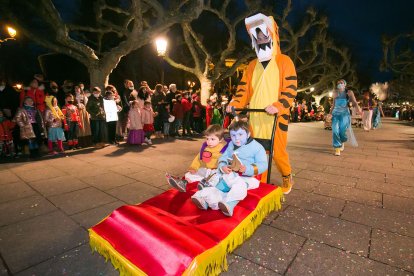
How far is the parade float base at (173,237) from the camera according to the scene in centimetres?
194

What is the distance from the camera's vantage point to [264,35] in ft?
11.9

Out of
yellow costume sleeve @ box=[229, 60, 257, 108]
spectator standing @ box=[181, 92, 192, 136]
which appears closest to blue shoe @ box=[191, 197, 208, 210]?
yellow costume sleeve @ box=[229, 60, 257, 108]

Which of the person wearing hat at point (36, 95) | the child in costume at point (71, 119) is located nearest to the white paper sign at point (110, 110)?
the child in costume at point (71, 119)

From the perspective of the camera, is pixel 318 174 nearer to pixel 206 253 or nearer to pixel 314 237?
pixel 314 237

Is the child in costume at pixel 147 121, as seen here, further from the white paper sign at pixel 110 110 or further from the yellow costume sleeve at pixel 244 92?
the yellow costume sleeve at pixel 244 92

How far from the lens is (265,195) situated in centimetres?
311

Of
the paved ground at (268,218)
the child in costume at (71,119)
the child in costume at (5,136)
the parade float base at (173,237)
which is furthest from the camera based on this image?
the child in costume at (71,119)

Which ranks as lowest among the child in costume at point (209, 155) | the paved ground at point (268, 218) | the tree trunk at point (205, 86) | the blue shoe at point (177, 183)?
the paved ground at point (268, 218)

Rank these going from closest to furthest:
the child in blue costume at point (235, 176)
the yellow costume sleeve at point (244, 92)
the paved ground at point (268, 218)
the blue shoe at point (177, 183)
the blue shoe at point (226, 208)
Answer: the paved ground at point (268, 218) < the blue shoe at point (226, 208) < the child in blue costume at point (235, 176) < the blue shoe at point (177, 183) < the yellow costume sleeve at point (244, 92)

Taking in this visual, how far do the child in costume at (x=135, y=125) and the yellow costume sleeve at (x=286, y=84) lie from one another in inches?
231

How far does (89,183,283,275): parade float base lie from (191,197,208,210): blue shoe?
5 centimetres

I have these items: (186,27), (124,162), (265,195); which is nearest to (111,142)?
(124,162)

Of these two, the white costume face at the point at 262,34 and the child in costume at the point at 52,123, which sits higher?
the white costume face at the point at 262,34

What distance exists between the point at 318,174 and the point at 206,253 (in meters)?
4.02
